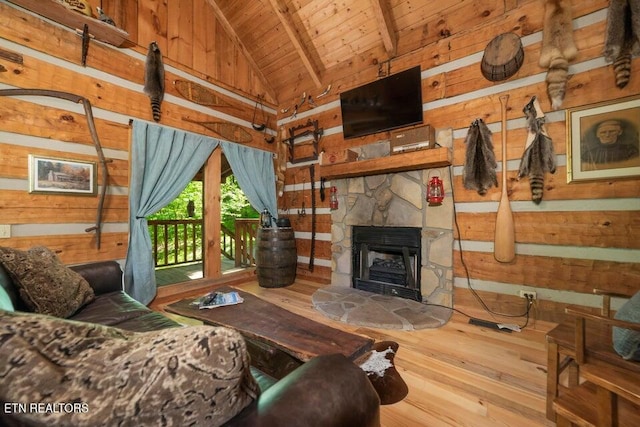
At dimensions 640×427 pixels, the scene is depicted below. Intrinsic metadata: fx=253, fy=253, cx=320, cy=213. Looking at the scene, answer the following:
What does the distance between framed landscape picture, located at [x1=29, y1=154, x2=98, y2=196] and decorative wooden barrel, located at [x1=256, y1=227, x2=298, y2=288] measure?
1834 millimetres

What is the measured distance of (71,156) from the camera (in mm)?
2375

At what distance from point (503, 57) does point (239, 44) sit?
3.37 meters

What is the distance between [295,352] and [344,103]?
120 inches

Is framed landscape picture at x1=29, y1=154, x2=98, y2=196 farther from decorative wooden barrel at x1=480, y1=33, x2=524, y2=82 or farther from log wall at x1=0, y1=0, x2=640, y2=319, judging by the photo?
decorative wooden barrel at x1=480, y1=33, x2=524, y2=82

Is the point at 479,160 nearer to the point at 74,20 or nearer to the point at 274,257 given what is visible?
the point at 274,257

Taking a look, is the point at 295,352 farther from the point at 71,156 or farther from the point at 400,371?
the point at 71,156

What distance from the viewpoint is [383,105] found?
3.01 meters

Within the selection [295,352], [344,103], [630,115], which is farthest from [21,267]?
[630,115]

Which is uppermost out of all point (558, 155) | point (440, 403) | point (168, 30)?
point (168, 30)

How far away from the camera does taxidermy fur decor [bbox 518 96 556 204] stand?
6.96 ft

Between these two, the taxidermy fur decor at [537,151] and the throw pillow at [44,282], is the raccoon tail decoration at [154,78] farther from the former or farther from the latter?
the taxidermy fur decor at [537,151]

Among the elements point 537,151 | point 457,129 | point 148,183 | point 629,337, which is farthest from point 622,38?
point 148,183

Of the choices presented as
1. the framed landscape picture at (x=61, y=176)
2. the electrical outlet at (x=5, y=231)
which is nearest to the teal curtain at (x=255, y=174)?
the framed landscape picture at (x=61, y=176)

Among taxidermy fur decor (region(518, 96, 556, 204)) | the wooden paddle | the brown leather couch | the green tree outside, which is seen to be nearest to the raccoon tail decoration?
the green tree outside
